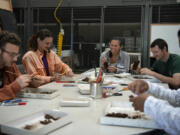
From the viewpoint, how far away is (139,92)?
4.52 ft

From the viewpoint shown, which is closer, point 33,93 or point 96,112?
point 96,112

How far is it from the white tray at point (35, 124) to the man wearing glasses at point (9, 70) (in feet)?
1.53

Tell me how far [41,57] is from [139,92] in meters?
1.70

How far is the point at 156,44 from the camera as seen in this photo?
8.87 feet

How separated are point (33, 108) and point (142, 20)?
4.30 m

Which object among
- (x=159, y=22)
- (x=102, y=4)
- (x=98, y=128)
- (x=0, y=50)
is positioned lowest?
(x=98, y=128)

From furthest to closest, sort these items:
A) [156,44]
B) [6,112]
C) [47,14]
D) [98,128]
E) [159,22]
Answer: [47,14] < [159,22] < [156,44] < [6,112] < [98,128]

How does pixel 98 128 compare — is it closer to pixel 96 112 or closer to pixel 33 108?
pixel 96 112

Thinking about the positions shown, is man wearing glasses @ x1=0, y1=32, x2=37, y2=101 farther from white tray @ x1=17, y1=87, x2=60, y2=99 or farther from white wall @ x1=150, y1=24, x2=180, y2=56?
white wall @ x1=150, y1=24, x2=180, y2=56

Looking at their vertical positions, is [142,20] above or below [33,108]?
above

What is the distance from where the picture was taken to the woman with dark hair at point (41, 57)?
100 inches

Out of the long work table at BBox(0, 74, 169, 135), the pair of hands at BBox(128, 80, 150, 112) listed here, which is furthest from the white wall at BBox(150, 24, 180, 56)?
the pair of hands at BBox(128, 80, 150, 112)

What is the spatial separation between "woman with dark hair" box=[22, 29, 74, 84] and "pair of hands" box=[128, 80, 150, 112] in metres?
1.23

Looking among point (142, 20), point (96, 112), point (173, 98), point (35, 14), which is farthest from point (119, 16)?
point (96, 112)
